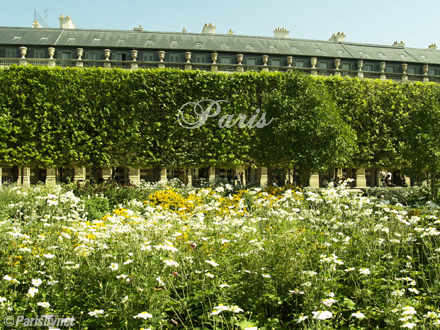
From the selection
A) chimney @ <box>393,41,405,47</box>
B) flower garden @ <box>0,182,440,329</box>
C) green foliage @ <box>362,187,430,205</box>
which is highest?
chimney @ <box>393,41,405,47</box>

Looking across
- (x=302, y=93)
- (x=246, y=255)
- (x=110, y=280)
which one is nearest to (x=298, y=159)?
(x=302, y=93)

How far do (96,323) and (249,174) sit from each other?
25492 mm

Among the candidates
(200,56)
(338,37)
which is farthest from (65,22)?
(338,37)

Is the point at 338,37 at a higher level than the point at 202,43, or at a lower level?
higher

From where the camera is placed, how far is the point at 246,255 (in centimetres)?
374

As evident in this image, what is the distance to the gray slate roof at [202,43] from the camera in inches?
1108

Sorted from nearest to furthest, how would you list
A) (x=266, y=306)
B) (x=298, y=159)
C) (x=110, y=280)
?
(x=110, y=280), (x=266, y=306), (x=298, y=159)

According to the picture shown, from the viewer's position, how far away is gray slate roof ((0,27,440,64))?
28.1m

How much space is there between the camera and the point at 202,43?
98.7ft

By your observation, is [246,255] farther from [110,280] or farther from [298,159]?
[298,159]

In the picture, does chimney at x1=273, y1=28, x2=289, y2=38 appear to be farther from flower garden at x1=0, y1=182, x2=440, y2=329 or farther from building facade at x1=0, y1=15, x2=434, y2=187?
flower garden at x1=0, y1=182, x2=440, y2=329

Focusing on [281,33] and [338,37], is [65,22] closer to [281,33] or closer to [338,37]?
[281,33]

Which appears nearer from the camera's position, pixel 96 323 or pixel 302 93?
pixel 96 323

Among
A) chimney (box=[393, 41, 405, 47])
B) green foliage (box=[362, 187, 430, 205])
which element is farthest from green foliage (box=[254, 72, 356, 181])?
chimney (box=[393, 41, 405, 47])
